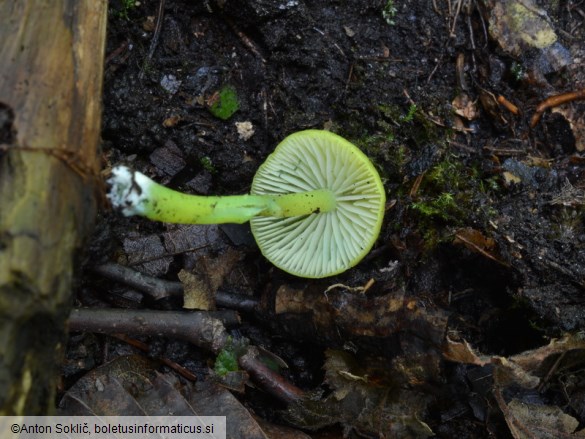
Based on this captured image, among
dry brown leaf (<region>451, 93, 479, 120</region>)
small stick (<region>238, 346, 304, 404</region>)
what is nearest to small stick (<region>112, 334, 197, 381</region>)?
small stick (<region>238, 346, 304, 404</region>)

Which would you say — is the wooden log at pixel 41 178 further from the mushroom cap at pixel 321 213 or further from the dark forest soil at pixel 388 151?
the mushroom cap at pixel 321 213

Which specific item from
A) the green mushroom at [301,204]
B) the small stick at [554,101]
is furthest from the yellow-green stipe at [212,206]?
the small stick at [554,101]

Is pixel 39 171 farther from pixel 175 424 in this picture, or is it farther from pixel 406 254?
pixel 406 254

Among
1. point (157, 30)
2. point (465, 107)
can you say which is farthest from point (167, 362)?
point (465, 107)

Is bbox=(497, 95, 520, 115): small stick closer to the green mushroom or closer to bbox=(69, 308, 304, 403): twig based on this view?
the green mushroom

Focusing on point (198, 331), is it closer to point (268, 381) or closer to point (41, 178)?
point (268, 381)

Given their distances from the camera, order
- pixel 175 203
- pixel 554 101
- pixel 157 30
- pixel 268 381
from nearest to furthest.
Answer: pixel 175 203 → pixel 268 381 → pixel 157 30 → pixel 554 101

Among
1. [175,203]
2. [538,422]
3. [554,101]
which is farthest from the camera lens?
[554,101]
